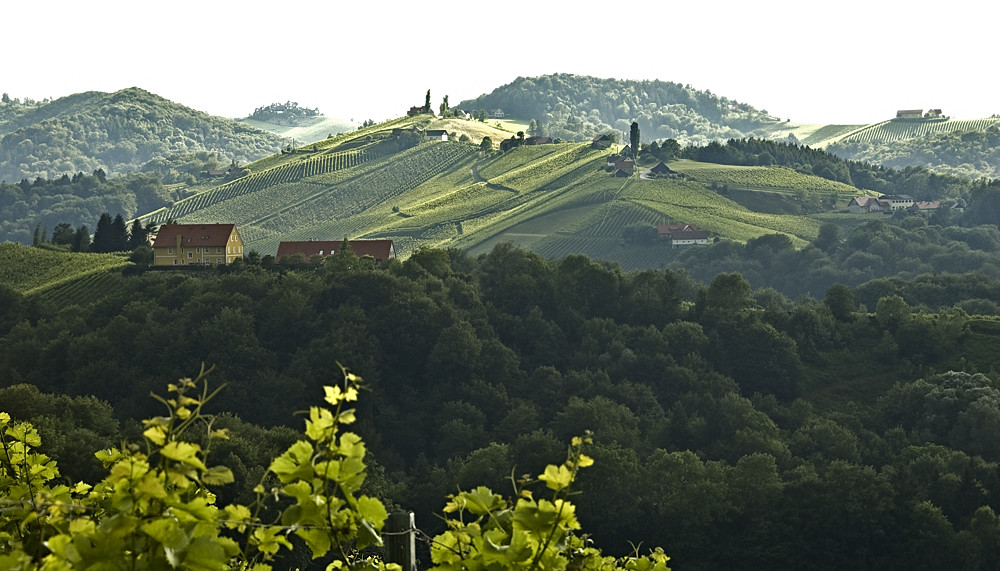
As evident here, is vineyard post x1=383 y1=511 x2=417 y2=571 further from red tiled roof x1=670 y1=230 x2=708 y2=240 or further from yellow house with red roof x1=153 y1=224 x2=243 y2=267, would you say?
red tiled roof x1=670 y1=230 x2=708 y2=240

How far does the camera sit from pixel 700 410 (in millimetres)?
59438

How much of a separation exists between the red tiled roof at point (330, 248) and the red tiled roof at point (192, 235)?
5464 mm

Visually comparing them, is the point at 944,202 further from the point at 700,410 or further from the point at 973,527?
the point at 973,527

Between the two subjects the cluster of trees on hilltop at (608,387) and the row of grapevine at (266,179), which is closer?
the cluster of trees on hilltop at (608,387)

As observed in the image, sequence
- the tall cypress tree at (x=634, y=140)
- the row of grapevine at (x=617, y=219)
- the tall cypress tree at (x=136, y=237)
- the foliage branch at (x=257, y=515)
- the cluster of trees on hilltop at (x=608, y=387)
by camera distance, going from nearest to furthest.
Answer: the foliage branch at (x=257, y=515), the cluster of trees on hilltop at (x=608, y=387), the tall cypress tree at (x=136, y=237), the row of grapevine at (x=617, y=219), the tall cypress tree at (x=634, y=140)

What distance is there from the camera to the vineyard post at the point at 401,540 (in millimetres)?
7043

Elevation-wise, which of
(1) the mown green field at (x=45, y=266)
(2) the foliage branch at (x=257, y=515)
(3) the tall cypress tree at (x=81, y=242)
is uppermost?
(2) the foliage branch at (x=257, y=515)

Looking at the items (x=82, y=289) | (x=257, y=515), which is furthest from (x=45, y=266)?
(x=257, y=515)

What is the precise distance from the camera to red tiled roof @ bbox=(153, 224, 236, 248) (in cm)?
7731

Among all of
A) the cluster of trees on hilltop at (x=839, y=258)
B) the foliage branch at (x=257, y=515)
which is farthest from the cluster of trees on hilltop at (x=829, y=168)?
the foliage branch at (x=257, y=515)

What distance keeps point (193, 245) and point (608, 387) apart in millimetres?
35900

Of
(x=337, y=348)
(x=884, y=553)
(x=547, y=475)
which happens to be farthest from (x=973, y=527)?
(x=547, y=475)

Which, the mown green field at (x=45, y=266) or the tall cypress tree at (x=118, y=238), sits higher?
the tall cypress tree at (x=118, y=238)

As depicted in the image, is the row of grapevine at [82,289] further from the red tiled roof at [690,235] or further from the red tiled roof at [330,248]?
the red tiled roof at [690,235]
